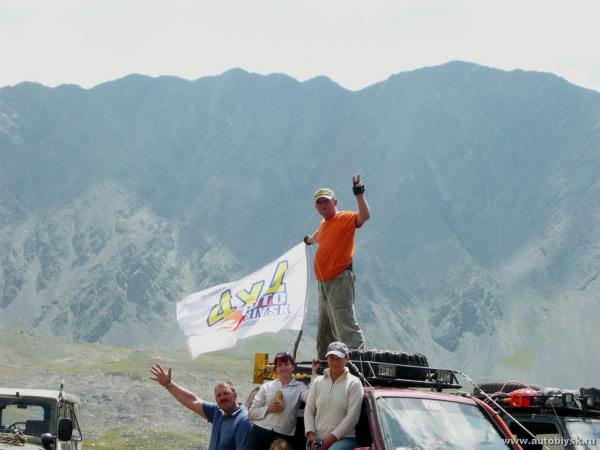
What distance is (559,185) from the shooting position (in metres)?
152

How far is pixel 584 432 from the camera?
432 inches

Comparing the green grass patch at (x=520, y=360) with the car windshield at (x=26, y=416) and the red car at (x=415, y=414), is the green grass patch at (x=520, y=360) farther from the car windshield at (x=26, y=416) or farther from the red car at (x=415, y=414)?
the red car at (x=415, y=414)

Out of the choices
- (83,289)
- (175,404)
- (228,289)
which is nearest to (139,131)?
(83,289)

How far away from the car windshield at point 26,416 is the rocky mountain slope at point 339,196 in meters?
110

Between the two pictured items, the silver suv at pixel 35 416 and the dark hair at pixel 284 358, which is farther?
the silver suv at pixel 35 416

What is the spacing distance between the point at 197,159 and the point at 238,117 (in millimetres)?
13273

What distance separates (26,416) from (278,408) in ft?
14.5

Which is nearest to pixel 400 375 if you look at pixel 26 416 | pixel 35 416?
pixel 35 416

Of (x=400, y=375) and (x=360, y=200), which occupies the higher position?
(x=360, y=200)

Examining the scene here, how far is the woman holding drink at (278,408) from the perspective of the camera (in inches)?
386

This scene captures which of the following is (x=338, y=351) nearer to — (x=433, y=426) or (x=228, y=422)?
(x=433, y=426)

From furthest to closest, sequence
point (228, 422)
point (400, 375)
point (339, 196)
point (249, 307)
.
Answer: point (339, 196), point (249, 307), point (400, 375), point (228, 422)

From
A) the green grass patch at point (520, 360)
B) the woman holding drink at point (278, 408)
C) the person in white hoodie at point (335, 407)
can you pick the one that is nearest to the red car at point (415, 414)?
the person in white hoodie at point (335, 407)

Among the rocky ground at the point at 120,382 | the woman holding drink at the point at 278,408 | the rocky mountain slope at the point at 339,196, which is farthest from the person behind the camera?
the rocky mountain slope at the point at 339,196
